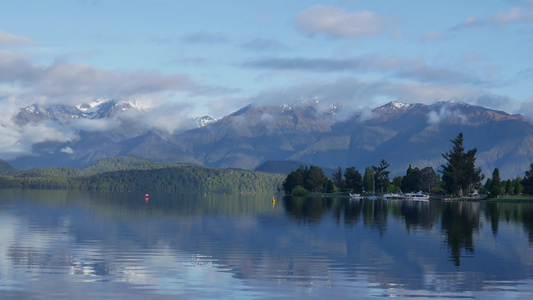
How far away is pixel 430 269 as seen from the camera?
54344 mm

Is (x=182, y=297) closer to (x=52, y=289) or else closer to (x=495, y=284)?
(x=52, y=289)

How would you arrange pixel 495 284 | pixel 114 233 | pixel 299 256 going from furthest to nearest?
pixel 114 233
pixel 299 256
pixel 495 284

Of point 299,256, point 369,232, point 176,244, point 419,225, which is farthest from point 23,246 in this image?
point 419,225

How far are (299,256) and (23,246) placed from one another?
29501 mm

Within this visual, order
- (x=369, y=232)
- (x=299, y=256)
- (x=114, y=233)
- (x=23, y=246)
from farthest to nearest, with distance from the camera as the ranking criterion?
1. (x=369, y=232)
2. (x=114, y=233)
3. (x=23, y=246)
4. (x=299, y=256)

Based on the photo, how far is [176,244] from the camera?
234 feet

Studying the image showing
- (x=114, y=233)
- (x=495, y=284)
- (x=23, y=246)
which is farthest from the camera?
(x=114, y=233)

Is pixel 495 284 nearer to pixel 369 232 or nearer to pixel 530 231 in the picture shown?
pixel 369 232

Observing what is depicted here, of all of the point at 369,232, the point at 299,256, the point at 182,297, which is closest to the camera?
the point at 182,297

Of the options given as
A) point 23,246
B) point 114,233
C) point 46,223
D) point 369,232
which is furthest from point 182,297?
point 46,223

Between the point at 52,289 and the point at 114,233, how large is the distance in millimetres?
42059

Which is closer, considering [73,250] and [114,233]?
[73,250]

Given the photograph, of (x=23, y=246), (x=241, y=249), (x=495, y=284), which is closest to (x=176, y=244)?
(x=241, y=249)

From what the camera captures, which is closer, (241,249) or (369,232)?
(241,249)
